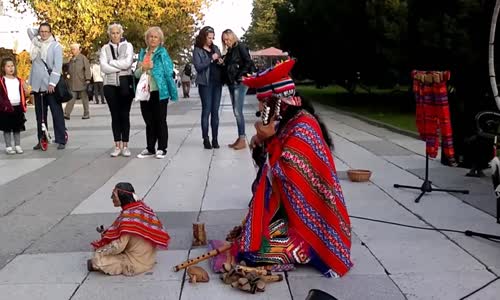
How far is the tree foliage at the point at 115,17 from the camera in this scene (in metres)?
25.1

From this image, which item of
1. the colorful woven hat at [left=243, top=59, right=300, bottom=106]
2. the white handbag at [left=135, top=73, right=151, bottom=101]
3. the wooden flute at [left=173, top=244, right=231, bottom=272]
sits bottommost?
the wooden flute at [left=173, top=244, right=231, bottom=272]

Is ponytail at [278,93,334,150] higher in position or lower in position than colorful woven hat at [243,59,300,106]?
lower

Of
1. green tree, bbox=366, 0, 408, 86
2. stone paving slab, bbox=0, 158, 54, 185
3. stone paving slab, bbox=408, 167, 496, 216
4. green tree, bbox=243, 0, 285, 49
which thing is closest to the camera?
stone paving slab, bbox=408, 167, 496, 216

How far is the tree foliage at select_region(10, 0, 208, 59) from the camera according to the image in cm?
2514

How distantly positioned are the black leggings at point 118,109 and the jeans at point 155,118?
29 centimetres

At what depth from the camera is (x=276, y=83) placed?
4230 mm

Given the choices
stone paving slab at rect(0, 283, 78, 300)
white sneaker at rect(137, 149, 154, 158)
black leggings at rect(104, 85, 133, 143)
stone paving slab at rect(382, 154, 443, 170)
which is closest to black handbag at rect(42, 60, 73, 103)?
black leggings at rect(104, 85, 133, 143)

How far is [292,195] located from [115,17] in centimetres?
2912

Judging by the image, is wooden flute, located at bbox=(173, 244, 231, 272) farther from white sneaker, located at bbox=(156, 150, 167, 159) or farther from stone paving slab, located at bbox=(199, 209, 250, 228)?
white sneaker, located at bbox=(156, 150, 167, 159)

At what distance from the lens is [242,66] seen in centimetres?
1009

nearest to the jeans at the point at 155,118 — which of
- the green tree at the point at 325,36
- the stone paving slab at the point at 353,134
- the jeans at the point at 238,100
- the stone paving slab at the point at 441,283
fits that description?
the jeans at the point at 238,100

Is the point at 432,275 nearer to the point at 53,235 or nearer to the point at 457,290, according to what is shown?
the point at 457,290

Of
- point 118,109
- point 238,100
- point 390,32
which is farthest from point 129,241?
point 390,32

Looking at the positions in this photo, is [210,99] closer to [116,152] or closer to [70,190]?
[116,152]
